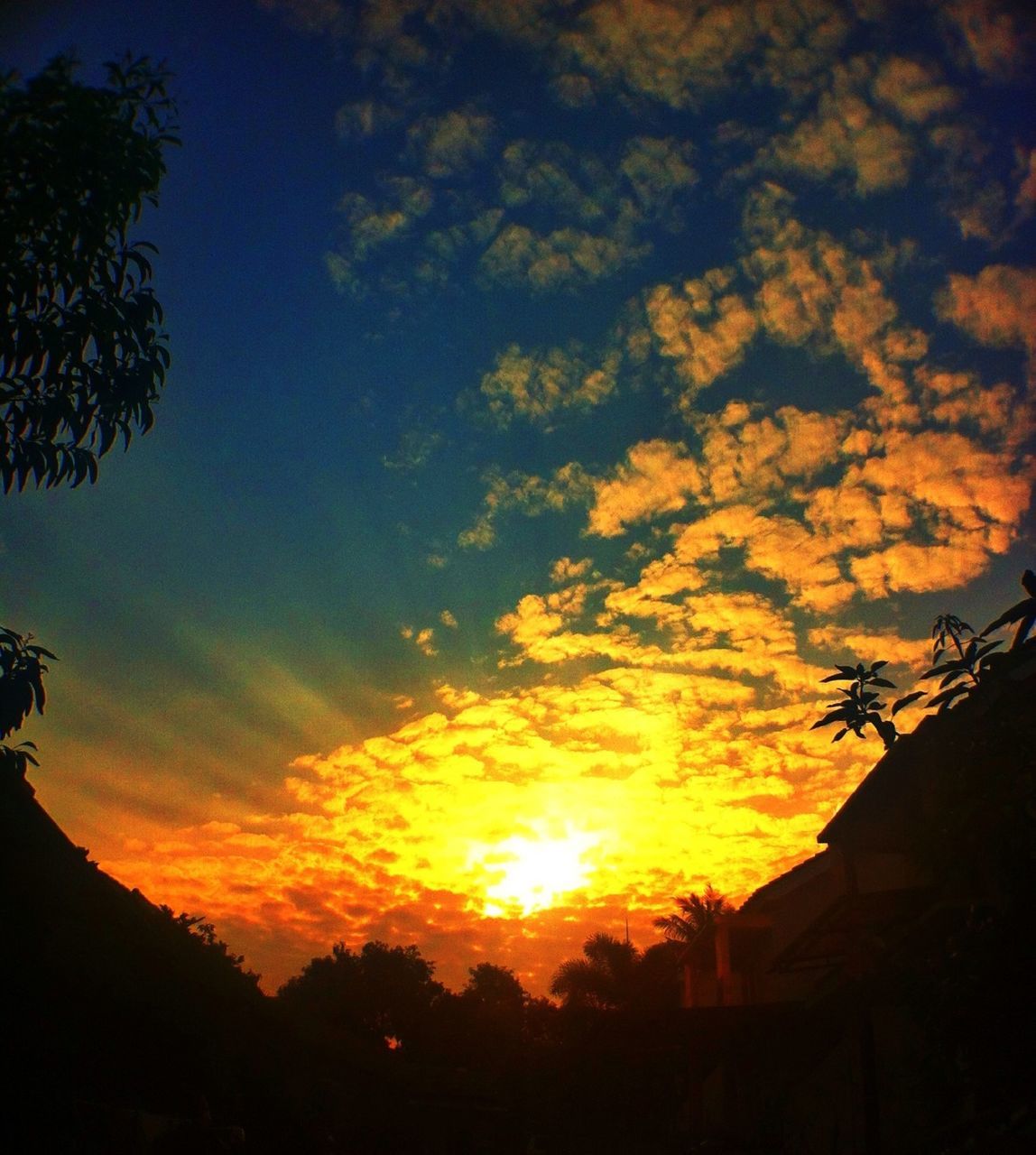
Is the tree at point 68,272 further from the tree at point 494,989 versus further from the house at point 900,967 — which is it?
the tree at point 494,989

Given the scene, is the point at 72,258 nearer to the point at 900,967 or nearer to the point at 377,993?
the point at 900,967

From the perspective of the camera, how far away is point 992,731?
14.9 feet

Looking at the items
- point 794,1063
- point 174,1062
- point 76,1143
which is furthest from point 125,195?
point 794,1063

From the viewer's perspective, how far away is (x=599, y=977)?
42.4m

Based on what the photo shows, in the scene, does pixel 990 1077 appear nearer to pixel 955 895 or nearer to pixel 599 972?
pixel 955 895

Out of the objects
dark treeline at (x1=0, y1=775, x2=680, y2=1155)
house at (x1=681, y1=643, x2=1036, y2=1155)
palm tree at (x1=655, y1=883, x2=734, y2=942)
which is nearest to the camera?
house at (x1=681, y1=643, x2=1036, y2=1155)

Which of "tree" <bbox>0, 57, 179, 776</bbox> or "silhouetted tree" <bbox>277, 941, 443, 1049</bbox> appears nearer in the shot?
"tree" <bbox>0, 57, 179, 776</bbox>

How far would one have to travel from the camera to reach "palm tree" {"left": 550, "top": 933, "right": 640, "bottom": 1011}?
41875 millimetres

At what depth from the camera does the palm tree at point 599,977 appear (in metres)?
41.9

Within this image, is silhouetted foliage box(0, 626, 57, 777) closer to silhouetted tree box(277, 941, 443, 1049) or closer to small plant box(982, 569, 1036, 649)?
small plant box(982, 569, 1036, 649)

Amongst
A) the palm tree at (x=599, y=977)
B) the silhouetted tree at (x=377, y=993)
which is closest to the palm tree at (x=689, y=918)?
the palm tree at (x=599, y=977)

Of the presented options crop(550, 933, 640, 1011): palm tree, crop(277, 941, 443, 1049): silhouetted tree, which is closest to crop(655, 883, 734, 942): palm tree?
crop(550, 933, 640, 1011): palm tree

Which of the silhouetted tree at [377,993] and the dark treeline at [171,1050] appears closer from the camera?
the dark treeline at [171,1050]

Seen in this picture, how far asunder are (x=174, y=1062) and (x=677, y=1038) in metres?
10.6
